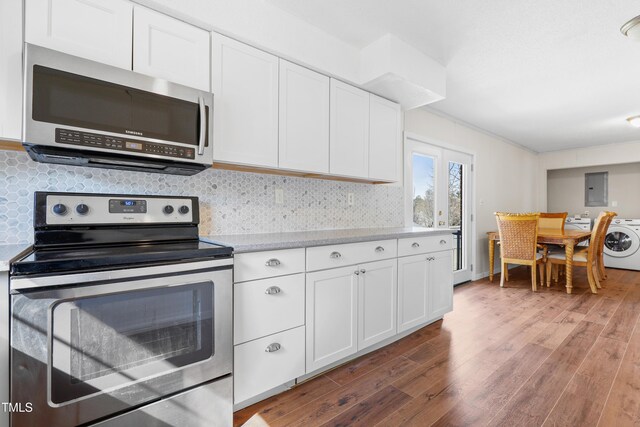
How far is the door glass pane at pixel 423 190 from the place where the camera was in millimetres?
3627

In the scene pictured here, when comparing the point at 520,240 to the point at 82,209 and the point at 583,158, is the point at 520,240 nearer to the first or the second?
the point at 583,158

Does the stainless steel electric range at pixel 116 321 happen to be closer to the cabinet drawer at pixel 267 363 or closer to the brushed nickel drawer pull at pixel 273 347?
the cabinet drawer at pixel 267 363

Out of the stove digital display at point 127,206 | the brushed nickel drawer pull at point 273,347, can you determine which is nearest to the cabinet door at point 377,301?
the brushed nickel drawer pull at point 273,347

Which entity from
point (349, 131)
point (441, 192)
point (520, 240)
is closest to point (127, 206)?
point (349, 131)

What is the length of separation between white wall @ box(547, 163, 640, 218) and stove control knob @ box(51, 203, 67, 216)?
28.1 ft

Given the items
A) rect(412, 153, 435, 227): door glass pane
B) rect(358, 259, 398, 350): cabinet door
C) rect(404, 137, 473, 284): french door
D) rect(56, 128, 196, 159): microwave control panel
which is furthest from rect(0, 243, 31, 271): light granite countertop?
rect(412, 153, 435, 227): door glass pane

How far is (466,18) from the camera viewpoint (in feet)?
6.72

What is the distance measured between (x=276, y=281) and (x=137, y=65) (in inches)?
52.8

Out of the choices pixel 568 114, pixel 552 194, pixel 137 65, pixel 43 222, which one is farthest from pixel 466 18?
pixel 552 194

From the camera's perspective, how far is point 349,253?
2.01 meters

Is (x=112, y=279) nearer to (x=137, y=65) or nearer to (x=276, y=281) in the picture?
(x=276, y=281)

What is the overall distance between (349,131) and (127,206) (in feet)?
5.40

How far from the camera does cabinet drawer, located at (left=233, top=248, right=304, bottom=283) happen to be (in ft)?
5.08

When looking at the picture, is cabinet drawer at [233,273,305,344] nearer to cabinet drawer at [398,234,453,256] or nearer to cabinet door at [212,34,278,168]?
cabinet door at [212,34,278,168]
